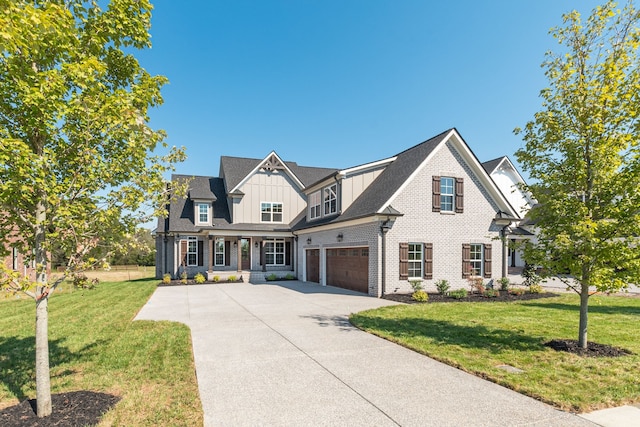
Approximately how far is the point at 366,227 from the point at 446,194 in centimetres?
438

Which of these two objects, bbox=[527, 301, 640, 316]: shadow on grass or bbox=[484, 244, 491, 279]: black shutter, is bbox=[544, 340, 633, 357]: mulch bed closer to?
bbox=[527, 301, 640, 316]: shadow on grass

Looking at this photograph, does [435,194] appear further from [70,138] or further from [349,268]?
[70,138]

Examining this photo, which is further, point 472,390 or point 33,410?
point 472,390

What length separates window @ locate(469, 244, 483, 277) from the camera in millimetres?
17156

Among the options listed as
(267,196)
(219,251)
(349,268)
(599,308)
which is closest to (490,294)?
(599,308)

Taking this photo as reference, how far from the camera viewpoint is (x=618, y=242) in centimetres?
677

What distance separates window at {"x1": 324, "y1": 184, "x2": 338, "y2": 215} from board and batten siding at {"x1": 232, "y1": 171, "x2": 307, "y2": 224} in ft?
22.6

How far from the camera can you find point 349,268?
1788 centimetres

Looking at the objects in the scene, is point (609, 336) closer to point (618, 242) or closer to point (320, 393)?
point (618, 242)

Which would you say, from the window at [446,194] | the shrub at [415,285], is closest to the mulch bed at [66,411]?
the shrub at [415,285]

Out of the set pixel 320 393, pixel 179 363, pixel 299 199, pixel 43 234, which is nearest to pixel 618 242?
pixel 320 393

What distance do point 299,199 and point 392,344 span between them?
66.1 feet

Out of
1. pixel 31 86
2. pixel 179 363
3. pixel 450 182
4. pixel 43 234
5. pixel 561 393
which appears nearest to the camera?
pixel 31 86

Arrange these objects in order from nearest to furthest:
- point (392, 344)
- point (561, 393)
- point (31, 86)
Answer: point (31, 86) → point (561, 393) → point (392, 344)
